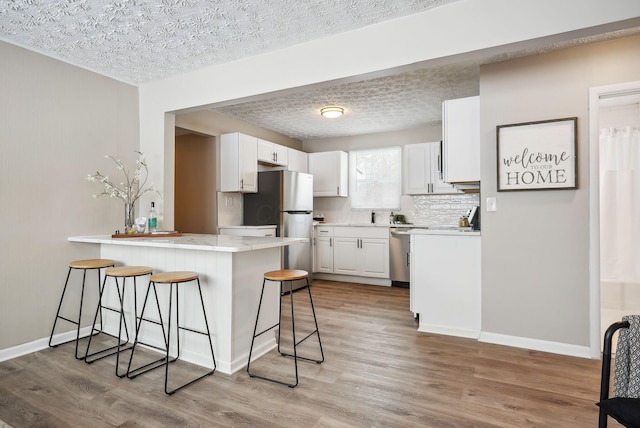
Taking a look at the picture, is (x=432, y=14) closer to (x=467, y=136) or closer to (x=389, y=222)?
(x=467, y=136)

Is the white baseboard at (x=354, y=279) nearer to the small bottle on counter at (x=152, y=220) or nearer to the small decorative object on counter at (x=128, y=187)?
the small bottle on counter at (x=152, y=220)

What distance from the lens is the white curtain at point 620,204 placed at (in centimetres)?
389

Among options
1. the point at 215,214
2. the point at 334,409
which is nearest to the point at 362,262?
the point at 215,214

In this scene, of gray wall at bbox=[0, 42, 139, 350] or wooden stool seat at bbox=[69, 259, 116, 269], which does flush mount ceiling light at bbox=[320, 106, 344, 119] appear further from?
wooden stool seat at bbox=[69, 259, 116, 269]

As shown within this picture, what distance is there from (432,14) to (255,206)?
11.4ft

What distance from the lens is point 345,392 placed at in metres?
2.10

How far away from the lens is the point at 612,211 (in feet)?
13.2

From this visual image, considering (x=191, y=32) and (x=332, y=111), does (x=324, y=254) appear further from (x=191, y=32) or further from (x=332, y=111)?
(x=191, y=32)

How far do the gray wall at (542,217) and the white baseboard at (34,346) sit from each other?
3602mm

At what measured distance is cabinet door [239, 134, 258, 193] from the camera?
463 centimetres

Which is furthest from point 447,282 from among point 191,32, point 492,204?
point 191,32

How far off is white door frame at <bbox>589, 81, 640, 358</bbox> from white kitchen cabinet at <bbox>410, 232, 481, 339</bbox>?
79 cm

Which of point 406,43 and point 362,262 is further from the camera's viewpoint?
point 362,262

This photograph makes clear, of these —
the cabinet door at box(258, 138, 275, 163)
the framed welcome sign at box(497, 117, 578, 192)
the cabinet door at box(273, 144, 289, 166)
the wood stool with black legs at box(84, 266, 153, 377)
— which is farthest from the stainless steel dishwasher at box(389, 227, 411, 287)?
the wood stool with black legs at box(84, 266, 153, 377)
